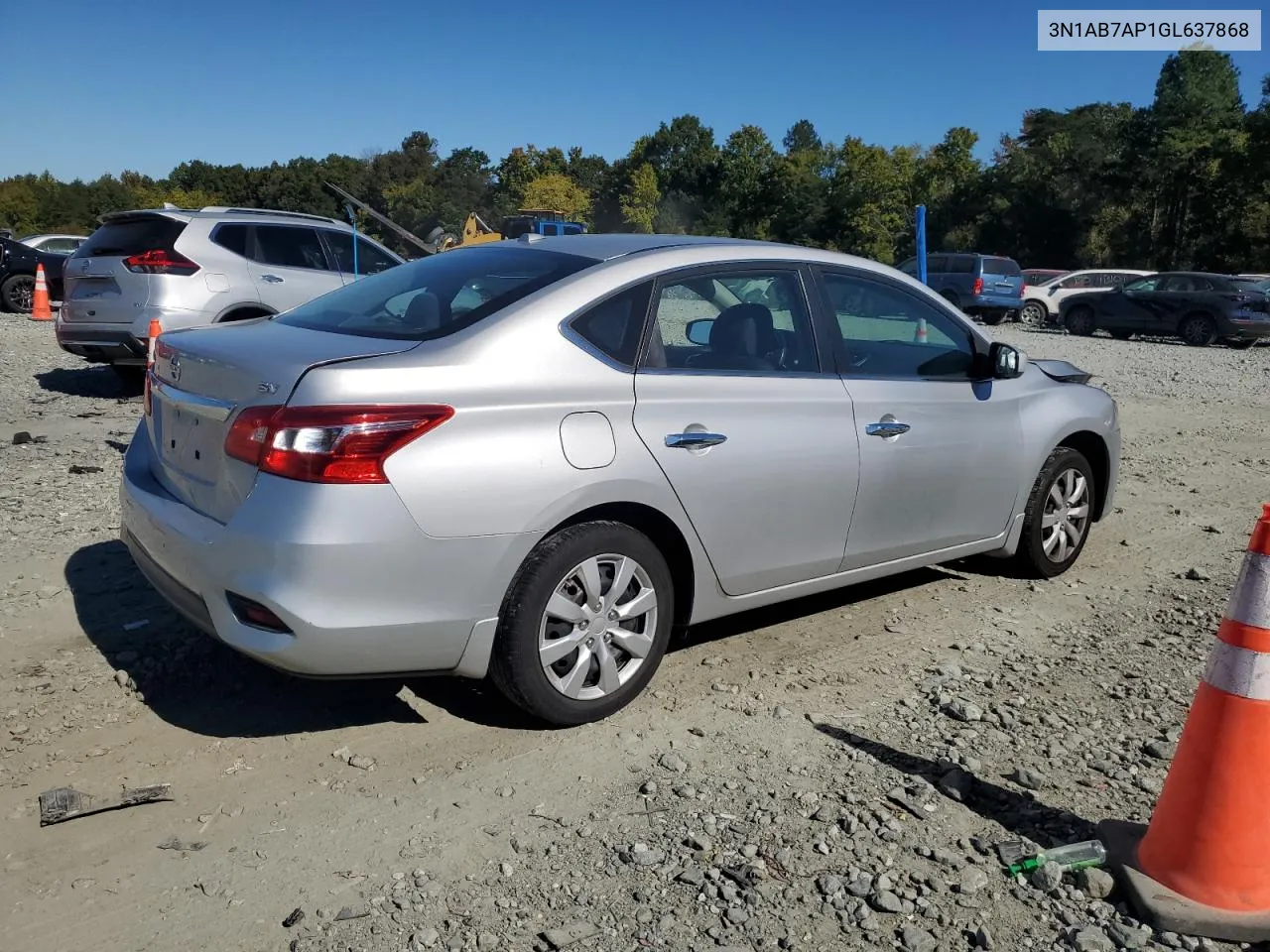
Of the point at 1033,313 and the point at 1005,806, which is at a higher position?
the point at 1033,313

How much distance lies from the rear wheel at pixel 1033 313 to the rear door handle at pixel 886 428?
967 inches

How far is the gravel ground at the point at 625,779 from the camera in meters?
2.78

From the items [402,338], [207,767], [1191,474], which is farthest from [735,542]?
[1191,474]

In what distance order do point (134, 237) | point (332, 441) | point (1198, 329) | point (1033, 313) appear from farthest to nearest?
point (1033, 313), point (1198, 329), point (134, 237), point (332, 441)

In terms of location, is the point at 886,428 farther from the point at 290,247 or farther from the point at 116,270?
the point at 116,270

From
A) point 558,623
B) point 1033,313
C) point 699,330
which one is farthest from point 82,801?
point 1033,313

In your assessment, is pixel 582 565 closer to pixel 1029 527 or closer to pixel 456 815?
pixel 456 815

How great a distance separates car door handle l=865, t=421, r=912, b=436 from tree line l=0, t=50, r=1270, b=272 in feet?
136

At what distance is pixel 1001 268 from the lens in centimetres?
2673

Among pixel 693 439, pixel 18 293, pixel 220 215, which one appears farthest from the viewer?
pixel 18 293

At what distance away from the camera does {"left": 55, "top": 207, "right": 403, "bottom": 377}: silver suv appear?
9648 millimetres

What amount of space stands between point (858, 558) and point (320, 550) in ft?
7.55

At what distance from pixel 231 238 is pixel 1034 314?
76.1 feet

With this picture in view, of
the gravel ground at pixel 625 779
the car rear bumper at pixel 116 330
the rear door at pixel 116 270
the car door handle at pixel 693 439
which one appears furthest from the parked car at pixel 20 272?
the car door handle at pixel 693 439
